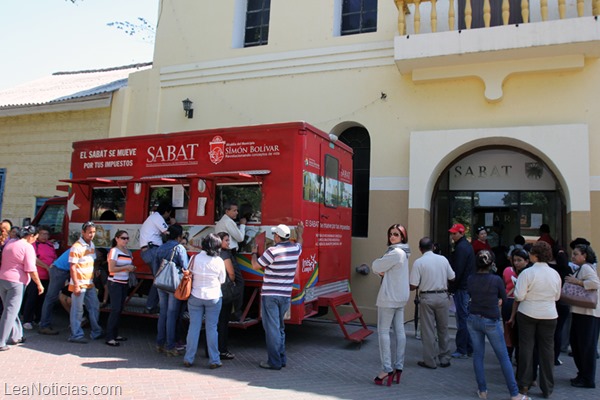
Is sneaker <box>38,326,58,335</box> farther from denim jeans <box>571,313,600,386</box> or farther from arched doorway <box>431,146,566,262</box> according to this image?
denim jeans <box>571,313,600,386</box>

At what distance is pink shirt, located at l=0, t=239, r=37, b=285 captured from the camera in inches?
265

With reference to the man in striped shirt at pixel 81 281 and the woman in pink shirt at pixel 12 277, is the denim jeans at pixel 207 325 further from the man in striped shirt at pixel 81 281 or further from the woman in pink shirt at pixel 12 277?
the woman in pink shirt at pixel 12 277

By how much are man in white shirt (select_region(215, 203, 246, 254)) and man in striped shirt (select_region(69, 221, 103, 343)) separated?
6.39ft

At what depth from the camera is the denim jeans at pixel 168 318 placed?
21.9 ft

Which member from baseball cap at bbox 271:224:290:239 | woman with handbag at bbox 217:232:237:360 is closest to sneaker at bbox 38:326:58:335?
woman with handbag at bbox 217:232:237:360

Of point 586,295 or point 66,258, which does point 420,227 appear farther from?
point 66,258

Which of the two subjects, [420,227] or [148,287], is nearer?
[148,287]

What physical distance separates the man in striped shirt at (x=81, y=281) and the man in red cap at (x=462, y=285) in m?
5.33

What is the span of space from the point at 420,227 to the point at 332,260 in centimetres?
233

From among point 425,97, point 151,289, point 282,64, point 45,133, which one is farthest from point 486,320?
point 45,133

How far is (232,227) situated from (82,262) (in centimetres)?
227

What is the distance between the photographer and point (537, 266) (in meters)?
5.43

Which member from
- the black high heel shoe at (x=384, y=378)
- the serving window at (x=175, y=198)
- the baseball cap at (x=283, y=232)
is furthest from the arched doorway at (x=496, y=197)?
the serving window at (x=175, y=198)

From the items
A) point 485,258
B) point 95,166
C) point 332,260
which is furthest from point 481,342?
point 95,166
